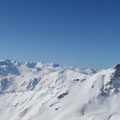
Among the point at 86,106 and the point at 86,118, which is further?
the point at 86,106

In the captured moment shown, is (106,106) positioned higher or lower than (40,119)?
lower

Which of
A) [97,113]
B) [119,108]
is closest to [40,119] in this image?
[97,113]

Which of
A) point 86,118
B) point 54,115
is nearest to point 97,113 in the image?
point 86,118

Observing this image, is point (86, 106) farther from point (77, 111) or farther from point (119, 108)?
point (119, 108)

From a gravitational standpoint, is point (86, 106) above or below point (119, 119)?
above

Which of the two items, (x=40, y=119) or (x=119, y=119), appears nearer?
(x=119, y=119)

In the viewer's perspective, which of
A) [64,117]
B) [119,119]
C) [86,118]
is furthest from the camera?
[64,117]

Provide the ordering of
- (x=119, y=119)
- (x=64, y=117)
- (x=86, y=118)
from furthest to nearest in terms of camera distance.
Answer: (x=64, y=117) → (x=86, y=118) → (x=119, y=119)

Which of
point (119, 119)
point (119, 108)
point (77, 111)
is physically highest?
point (77, 111)

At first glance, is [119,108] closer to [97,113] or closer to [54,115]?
[97,113]
